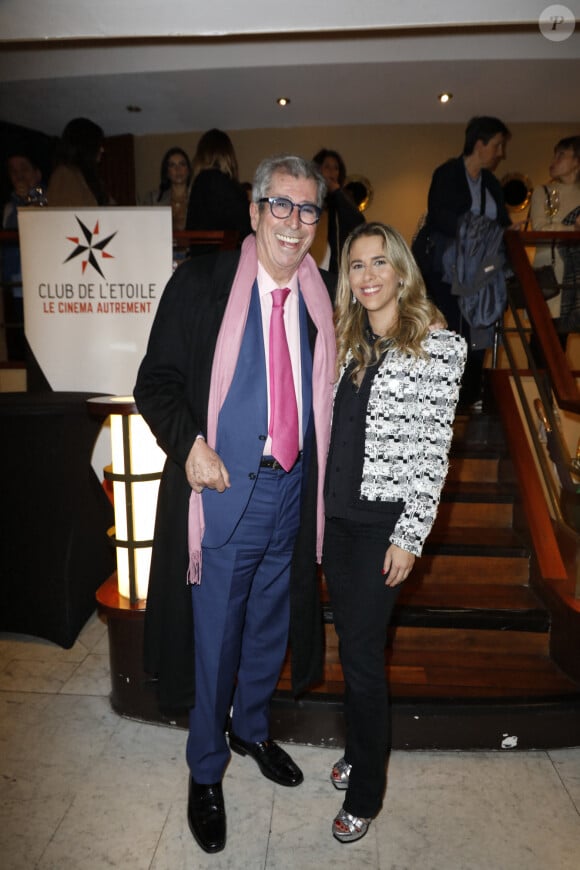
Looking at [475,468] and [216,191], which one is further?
[475,468]

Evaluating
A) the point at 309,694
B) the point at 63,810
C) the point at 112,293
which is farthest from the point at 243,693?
the point at 112,293

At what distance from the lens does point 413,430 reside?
1671 millimetres

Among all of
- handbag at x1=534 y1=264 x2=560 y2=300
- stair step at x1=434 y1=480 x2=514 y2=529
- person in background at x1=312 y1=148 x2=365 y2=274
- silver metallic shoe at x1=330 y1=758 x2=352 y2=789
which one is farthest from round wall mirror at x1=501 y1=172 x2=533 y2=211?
silver metallic shoe at x1=330 y1=758 x2=352 y2=789

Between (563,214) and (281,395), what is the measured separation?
3.09m

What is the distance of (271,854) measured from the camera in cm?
179

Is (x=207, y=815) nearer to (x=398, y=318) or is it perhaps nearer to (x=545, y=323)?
(x=398, y=318)

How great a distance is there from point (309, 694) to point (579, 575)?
121 cm

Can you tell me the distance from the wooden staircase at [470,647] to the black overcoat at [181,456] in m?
0.54

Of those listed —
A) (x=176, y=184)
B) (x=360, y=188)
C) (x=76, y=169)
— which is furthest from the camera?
(x=360, y=188)

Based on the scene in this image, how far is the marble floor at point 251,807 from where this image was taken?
1.78 metres

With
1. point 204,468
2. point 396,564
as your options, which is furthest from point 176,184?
point 396,564

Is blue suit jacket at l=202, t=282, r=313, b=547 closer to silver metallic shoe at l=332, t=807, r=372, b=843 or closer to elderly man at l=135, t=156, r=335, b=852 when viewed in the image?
elderly man at l=135, t=156, r=335, b=852

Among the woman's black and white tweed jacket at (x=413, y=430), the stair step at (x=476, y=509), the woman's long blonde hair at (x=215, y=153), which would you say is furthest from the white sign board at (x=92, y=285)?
the woman's black and white tweed jacket at (x=413, y=430)

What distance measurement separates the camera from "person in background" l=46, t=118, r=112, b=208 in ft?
11.4
